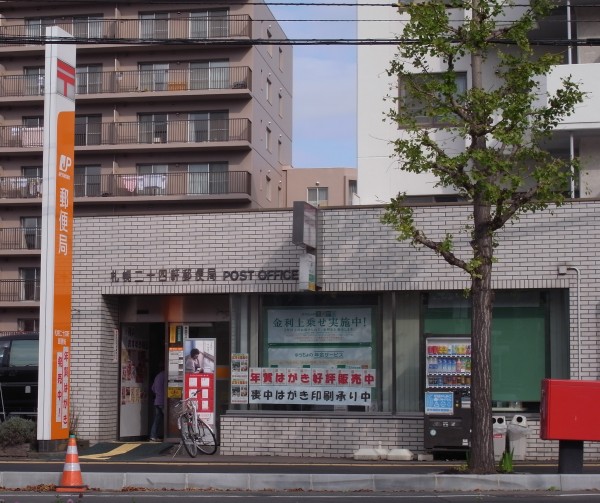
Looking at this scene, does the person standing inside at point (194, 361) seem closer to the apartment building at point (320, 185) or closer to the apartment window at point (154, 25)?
the apartment window at point (154, 25)

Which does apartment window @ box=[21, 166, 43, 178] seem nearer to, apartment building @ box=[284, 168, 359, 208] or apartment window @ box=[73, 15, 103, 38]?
apartment window @ box=[73, 15, 103, 38]

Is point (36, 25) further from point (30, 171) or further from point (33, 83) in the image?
point (30, 171)

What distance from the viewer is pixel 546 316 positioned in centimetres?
1969

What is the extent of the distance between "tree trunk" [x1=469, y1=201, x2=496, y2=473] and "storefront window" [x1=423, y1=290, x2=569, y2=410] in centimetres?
367

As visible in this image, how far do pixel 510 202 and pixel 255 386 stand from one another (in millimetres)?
6974

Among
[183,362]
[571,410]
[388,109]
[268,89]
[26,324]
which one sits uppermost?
[268,89]

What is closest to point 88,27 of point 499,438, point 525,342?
point 525,342

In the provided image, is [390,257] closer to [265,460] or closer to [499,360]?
[499,360]

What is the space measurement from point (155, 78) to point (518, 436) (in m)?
36.6

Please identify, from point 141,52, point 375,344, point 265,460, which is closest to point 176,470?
point 265,460

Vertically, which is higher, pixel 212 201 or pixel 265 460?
pixel 212 201

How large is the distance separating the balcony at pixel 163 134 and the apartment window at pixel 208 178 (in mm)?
1162

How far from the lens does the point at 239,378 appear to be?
20.6 meters

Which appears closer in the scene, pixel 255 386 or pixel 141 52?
pixel 255 386
